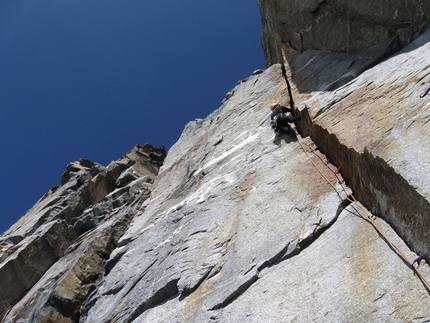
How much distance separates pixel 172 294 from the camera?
30.1 ft

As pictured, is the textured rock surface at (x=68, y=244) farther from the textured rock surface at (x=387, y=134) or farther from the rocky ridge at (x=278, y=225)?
the textured rock surface at (x=387, y=134)

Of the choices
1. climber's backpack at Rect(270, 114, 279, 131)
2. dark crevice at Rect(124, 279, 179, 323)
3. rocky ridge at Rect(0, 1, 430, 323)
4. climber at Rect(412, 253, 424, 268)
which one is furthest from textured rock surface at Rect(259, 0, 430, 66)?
dark crevice at Rect(124, 279, 179, 323)

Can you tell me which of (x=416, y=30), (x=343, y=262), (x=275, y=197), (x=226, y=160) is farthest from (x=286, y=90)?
(x=343, y=262)

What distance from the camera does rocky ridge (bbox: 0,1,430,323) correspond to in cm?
639

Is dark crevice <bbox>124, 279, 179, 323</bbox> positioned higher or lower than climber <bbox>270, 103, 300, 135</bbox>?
lower

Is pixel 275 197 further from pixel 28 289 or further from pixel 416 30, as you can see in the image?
pixel 28 289

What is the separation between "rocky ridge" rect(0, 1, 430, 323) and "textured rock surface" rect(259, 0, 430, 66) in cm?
43

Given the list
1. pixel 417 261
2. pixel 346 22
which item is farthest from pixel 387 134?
pixel 346 22

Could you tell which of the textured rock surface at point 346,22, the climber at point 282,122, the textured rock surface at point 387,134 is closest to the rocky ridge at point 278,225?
the textured rock surface at point 387,134

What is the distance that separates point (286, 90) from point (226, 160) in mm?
3445

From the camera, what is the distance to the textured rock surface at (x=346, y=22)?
39.1 ft

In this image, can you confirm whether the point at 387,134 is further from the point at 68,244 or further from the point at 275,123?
the point at 68,244

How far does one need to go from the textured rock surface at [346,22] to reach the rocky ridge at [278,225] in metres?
0.43

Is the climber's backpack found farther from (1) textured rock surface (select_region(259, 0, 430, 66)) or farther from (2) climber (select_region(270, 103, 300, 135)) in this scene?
(1) textured rock surface (select_region(259, 0, 430, 66))
